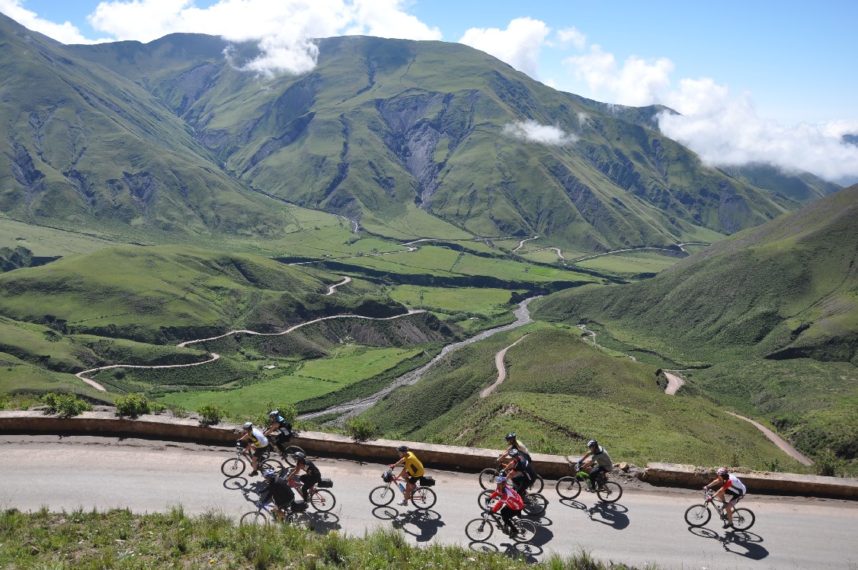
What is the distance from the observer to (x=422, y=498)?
88.5 ft

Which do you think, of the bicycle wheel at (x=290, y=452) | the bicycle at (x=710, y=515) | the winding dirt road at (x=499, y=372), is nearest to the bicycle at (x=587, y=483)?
the bicycle at (x=710, y=515)

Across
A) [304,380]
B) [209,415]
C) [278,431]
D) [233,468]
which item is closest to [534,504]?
[278,431]

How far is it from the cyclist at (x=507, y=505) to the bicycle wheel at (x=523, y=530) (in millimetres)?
315

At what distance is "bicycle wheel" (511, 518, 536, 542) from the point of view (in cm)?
2459

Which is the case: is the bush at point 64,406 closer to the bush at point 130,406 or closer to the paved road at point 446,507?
the paved road at point 446,507

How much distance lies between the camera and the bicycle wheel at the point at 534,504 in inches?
1061

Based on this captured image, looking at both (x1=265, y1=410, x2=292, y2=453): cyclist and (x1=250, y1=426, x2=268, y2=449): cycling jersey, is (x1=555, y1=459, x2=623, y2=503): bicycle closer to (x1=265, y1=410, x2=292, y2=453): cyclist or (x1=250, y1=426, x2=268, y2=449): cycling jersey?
(x1=265, y1=410, x2=292, y2=453): cyclist

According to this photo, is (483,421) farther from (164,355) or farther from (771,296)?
(771,296)

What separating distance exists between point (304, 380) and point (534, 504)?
406 feet

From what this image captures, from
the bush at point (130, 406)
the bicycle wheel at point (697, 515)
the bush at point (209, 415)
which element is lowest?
the bicycle wheel at point (697, 515)

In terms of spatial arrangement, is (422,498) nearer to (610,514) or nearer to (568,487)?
(568,487)

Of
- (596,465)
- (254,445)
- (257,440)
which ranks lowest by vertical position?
(596,465)

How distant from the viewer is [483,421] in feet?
225

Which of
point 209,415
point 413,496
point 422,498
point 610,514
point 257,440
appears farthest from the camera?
point 209,415
